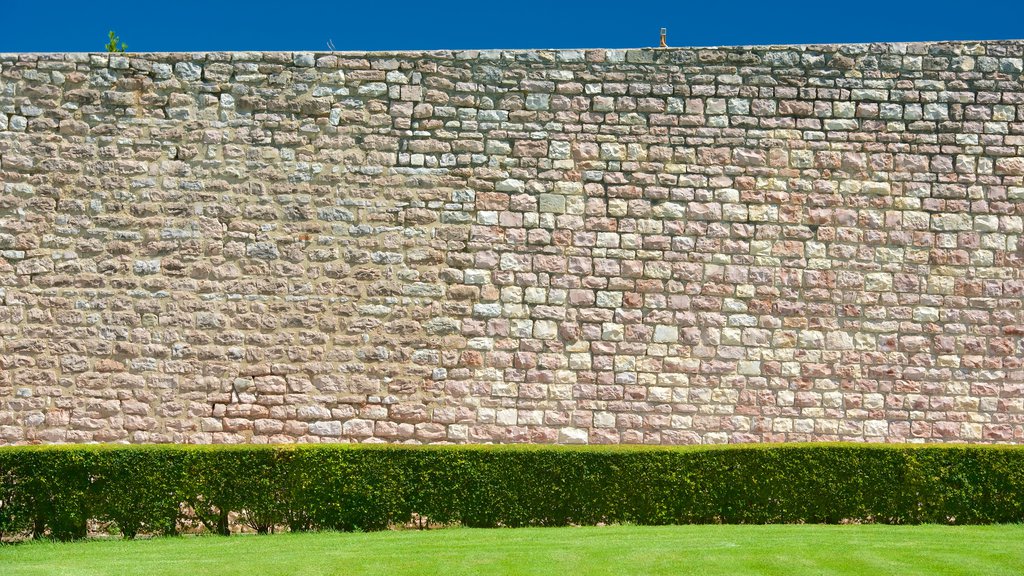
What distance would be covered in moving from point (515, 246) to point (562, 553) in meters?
3.36

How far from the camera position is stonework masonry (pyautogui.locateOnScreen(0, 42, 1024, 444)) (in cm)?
909

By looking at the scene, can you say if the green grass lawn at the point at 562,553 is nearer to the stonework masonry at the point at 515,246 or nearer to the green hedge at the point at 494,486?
the green hedge at the point at 494,486

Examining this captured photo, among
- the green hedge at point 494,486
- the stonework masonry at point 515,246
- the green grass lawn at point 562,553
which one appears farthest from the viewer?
the stonework masonry at point 515,246

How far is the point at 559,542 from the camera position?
6918 mm

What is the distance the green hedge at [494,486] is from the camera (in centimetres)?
761

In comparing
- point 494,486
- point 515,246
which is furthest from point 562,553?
point 515,246

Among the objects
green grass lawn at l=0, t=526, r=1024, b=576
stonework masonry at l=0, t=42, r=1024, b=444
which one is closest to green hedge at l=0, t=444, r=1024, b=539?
green grass lawn at l=0, t=526, r=1024, b=576

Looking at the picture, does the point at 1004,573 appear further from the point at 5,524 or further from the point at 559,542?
the point at 5,524

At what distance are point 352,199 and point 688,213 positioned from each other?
289cm

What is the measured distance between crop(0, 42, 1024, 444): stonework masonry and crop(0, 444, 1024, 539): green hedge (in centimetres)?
100

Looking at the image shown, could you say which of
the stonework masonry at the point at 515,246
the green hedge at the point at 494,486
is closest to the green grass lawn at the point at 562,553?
the green hedge at the point at 494,486

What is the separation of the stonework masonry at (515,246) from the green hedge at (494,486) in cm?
100

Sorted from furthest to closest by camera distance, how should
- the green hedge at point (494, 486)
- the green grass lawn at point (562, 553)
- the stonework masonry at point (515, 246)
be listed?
the stonework masonry at point (515, 246), the green hedge at point (494, 486), the green grass lawn at point (562, 553)

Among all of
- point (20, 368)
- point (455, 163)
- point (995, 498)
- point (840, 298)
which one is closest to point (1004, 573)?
point (995, 498)
